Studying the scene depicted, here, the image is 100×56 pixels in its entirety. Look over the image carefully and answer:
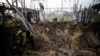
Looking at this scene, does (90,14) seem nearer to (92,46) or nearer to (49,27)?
(49,27)

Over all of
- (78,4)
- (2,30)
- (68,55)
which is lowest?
(68,55)

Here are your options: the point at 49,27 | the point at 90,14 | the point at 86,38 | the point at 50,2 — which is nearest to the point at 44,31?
the point at 49,27

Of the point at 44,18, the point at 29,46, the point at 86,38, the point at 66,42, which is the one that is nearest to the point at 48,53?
the point at 29,46

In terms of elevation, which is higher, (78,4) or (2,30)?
(78,4)

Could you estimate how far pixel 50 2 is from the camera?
2956cm

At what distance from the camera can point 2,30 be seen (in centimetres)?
1491

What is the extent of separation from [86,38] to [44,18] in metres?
14.1

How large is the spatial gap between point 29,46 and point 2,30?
4.58 metres

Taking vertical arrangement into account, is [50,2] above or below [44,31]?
above

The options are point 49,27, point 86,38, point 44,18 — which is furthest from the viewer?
point 44,18

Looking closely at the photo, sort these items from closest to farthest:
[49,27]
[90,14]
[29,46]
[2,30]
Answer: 1. [29,46]
2. [2,30]
3. [49,27]
4. [90,14]

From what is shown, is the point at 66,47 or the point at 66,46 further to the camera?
the point at 66,46

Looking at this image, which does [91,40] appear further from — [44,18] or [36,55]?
[44,18]

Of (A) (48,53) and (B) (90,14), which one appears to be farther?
(B) (90,14)
